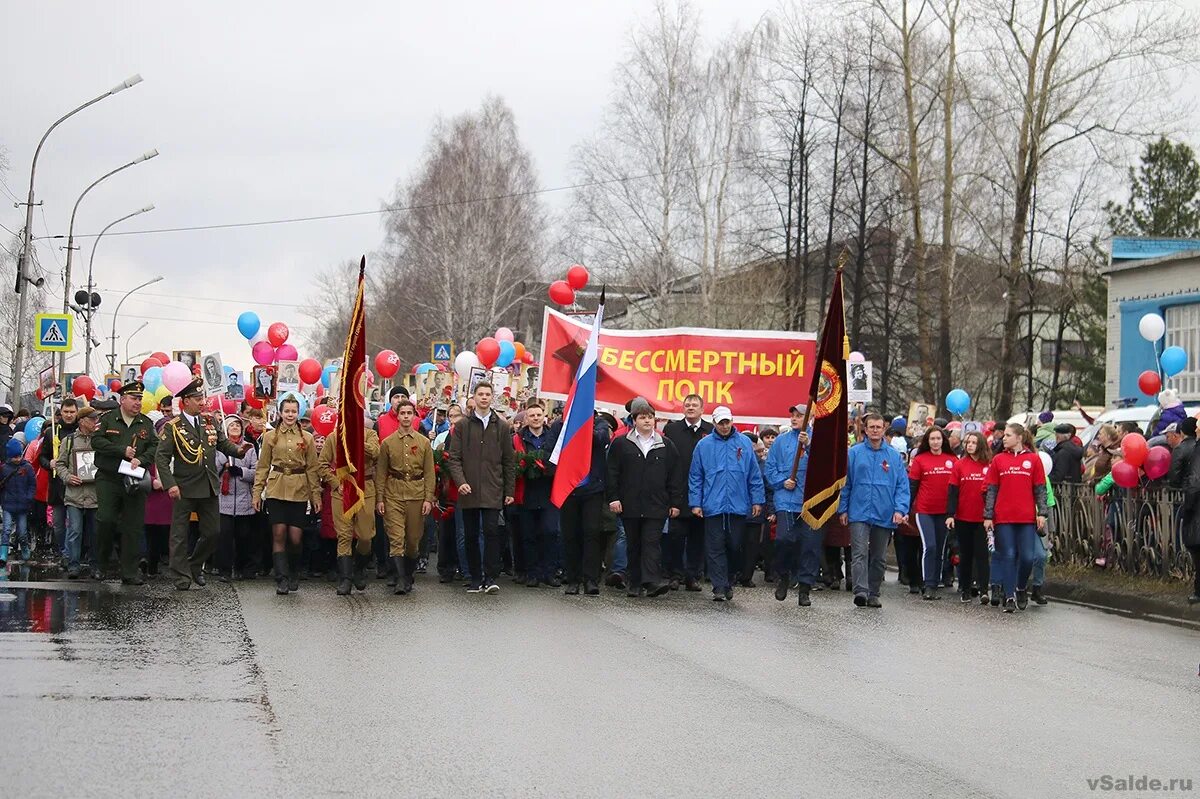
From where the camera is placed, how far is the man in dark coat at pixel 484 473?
15.8 meters

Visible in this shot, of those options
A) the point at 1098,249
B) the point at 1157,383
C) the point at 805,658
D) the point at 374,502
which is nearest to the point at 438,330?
the point at 1098,249

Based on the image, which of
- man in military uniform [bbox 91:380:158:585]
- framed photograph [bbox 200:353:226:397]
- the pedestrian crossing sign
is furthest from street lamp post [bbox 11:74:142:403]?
man in military uniform [bbox 91:380:158:585]

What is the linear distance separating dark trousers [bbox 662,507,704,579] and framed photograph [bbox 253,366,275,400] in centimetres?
947

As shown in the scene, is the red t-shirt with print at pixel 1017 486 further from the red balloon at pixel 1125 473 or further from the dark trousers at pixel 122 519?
the dark trousers at pixel 122 519

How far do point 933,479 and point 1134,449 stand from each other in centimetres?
203

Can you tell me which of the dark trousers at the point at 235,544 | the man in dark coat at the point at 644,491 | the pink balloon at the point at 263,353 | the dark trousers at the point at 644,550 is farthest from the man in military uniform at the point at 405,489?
the pink balloon at the point at 263,353

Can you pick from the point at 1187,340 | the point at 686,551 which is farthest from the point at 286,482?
the point at 1187,340

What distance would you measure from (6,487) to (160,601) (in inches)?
237

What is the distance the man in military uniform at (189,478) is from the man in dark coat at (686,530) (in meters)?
4.51

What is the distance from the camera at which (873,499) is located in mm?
Result: 15734

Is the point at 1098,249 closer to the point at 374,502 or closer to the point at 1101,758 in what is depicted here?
the point at 374,502

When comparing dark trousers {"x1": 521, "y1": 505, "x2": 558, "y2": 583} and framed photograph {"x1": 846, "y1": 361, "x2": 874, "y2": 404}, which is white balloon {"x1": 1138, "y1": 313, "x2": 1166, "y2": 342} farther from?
dark trousers {"x1": 521, "y1": 505, "x2": 558, "y2": 583}

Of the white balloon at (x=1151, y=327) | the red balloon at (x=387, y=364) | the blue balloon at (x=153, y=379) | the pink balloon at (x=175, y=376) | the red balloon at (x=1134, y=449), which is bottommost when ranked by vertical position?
the red balloon at (x=1134, y=449)

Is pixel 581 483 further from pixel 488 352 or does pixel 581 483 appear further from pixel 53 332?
pixel 53 332
